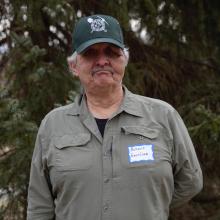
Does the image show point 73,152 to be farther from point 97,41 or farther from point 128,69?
point 128,69

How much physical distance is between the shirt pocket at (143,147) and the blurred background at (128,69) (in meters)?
1.14

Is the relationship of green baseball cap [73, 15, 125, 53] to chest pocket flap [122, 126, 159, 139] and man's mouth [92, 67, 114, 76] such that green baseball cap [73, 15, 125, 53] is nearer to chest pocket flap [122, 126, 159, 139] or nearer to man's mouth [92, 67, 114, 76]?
man's mouth [92, 67, 114, 76]

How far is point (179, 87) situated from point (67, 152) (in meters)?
2.53

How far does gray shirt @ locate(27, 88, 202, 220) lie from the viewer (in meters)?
2.14

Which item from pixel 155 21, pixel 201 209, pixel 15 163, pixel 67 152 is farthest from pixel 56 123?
pixel 201 209

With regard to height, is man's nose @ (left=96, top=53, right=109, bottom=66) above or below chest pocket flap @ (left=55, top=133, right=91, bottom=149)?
above

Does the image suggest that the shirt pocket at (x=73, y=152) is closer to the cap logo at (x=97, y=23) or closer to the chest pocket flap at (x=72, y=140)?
the chest pocket flap at (x=72, y=140)

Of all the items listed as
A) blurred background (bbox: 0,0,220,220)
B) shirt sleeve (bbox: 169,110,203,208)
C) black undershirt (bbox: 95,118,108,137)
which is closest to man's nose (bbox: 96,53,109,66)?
black undershirt (bbox: 95,118,108,137)

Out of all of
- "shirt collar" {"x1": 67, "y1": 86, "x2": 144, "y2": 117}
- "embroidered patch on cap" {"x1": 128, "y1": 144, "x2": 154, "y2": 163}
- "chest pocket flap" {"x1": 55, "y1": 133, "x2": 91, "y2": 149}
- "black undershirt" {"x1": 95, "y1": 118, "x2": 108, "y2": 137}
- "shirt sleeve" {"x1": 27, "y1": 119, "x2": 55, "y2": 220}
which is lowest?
"shirt sleeve" {"x1": 27, "y1": 119, "x2": 55, "y2": 220}

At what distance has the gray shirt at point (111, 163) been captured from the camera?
214 cm

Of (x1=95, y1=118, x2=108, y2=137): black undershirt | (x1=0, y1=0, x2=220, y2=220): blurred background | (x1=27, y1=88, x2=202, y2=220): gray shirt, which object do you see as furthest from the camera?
(x1=0, y1=0, x2=220, y2=220): blurred background

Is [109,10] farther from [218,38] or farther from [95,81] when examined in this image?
[95,81]

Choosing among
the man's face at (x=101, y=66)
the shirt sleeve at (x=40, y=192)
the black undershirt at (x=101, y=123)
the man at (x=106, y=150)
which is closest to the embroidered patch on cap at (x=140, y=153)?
the man at (x=106, y=150)

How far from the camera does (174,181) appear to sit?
2.42m
